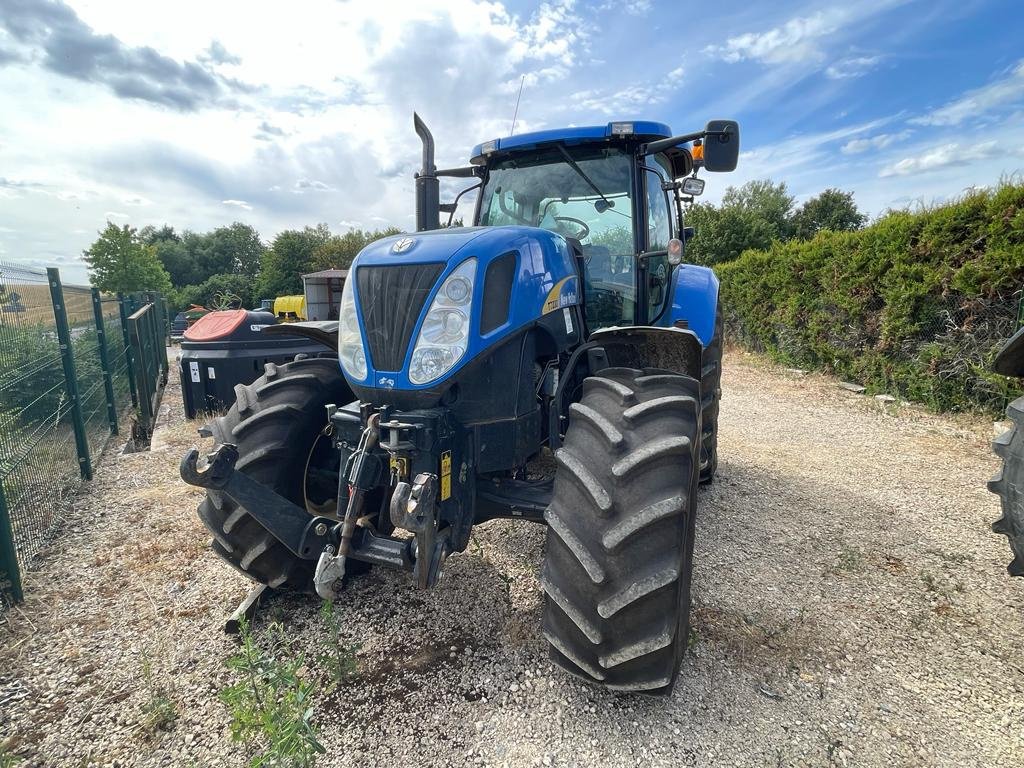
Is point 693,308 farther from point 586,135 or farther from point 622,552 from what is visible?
point 622,552

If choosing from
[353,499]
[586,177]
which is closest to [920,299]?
[586,177]

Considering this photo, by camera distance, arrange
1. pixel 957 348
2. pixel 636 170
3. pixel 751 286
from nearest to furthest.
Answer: pixel 636 170, pixel 957 348, pixel 751 286

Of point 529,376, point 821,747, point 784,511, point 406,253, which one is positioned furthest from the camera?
point 784,511

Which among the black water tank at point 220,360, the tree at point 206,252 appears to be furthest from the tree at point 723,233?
the tree at point 206,252

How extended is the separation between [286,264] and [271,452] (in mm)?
44948

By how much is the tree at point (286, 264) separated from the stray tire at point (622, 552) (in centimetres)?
4329

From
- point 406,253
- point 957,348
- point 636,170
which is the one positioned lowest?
point 957,348

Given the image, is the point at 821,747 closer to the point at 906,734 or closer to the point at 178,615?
the point at 906,734

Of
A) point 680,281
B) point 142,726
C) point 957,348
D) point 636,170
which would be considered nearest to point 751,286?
point 957,348

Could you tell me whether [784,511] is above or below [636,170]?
below

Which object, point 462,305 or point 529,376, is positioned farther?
point 529,376

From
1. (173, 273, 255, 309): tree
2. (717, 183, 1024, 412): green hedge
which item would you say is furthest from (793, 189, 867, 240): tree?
(173, 273, 255, 309): tree

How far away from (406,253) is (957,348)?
685cm

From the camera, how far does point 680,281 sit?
4090 millimetres
